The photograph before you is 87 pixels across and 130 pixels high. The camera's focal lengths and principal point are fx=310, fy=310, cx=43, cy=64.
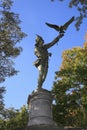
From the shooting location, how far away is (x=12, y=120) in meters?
29.7

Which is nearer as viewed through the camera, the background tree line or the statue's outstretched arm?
the statue's outstretched arm

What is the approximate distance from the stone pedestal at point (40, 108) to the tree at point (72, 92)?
1283 centimetres

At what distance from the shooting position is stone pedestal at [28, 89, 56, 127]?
13.9 meters

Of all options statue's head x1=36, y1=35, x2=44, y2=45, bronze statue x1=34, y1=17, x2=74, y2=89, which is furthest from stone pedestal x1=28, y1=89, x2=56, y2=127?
statue's head x1=36, y1=35, x2=44, y2=45

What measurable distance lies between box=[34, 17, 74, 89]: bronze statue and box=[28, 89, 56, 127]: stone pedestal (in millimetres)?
624

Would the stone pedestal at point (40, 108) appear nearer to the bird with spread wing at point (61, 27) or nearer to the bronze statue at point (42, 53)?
the bronze statue at point (42, 53)

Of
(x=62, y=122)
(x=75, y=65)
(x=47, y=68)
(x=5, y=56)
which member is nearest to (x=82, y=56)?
(x=75, y=65)

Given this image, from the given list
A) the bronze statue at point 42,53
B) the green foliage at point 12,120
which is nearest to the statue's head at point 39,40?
the bronze statue at point 42,53

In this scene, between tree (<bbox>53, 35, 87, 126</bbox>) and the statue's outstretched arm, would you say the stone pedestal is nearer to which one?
the statue's outstretched arm

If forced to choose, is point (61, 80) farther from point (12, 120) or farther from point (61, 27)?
point (61, 27)

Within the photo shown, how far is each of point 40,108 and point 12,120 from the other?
633 inches

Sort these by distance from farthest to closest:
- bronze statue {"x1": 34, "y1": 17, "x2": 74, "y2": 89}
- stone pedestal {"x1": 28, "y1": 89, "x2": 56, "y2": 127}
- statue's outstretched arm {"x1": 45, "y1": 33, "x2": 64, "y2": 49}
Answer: statue's outstretched arm {"x1": 45, "y1": 33, "x2": 64, "y2": 49} → bronze statue {"x1": 34, "y1": 17, "x2": 74, "y2": 89} → stone pedestal {"x1": 28, "y1": 89, "x2": 56, "y2": 127}

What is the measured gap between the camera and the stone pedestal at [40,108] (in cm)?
1387

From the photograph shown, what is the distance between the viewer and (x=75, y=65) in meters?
31.4
